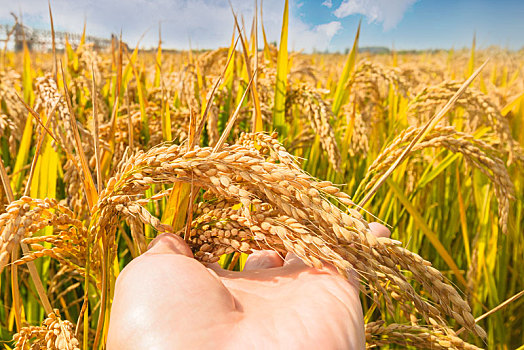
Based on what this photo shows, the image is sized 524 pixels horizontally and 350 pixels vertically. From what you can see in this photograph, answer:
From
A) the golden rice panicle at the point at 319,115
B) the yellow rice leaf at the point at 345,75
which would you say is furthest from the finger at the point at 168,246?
the yellow rice leaf at the point at 345,75

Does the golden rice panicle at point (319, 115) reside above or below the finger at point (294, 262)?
above

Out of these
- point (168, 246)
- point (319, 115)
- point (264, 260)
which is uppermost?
point (319, 115)

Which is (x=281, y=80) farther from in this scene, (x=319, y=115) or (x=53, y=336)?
(x=53, y=336)

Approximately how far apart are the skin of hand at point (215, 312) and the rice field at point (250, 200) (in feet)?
0.21

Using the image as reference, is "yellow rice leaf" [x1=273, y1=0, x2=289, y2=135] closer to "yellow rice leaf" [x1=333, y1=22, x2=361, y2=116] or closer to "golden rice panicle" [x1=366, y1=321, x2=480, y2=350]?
"yellow rice leaf" [x1=333, y1=22, x2=361, y2=116]

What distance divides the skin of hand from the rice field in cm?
6

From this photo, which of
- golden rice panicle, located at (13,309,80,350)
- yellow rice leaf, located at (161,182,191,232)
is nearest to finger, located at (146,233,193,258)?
yellow rice leaf, located at (161,182,191,232)

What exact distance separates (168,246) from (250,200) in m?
0.20

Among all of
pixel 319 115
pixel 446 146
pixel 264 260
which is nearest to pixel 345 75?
pixel 319 115

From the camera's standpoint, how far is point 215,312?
23.7 inches

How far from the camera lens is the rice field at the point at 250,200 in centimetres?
66

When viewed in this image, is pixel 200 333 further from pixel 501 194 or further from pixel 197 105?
pixel 197 105

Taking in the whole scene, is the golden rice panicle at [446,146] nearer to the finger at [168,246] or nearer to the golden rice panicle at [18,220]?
the finger at [168,246]

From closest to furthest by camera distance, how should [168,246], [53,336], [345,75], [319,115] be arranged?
[168,246] < [53,336] < [319,115] < [345,75]
